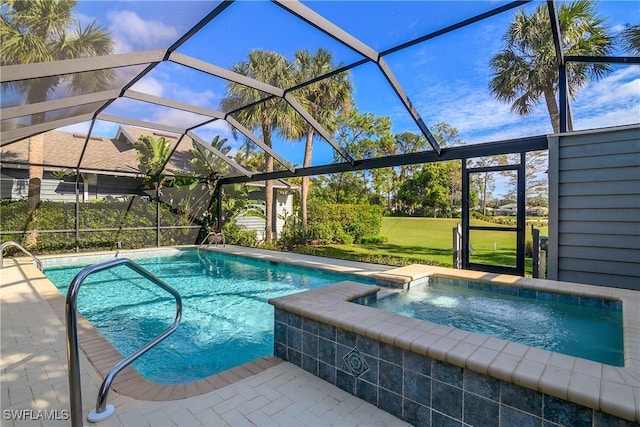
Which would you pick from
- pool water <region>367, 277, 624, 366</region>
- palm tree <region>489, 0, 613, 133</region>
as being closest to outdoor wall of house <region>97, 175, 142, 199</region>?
pool water <region>367, 277, 624, 366</region>

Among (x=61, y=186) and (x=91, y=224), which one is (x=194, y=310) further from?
(x=61, y=186)

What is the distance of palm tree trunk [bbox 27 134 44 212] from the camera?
35.3 feet

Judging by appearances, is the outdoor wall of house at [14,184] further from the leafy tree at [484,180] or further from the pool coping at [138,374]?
the leafy tree at [484,180]

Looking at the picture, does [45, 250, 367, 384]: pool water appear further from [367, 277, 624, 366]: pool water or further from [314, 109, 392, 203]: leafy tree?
[314, 109, 392, 203]: leafy tree

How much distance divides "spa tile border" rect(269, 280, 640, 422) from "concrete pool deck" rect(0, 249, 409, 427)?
9.5 inches

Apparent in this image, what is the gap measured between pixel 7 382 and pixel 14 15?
11.3ft

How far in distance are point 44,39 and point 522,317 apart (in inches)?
272

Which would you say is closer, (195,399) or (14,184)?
(195,399)

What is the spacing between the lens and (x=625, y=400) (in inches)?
73.9

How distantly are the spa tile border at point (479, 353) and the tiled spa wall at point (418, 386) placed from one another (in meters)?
0.03

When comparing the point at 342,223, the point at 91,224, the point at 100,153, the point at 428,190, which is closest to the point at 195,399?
the point at 91,224

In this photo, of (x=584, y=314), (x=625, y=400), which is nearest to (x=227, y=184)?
(x=584, y=314)

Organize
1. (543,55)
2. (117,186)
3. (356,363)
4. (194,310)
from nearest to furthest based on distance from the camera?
(356,363) → (194,310) → (543,55) → (117,186)

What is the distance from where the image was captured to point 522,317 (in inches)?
187
